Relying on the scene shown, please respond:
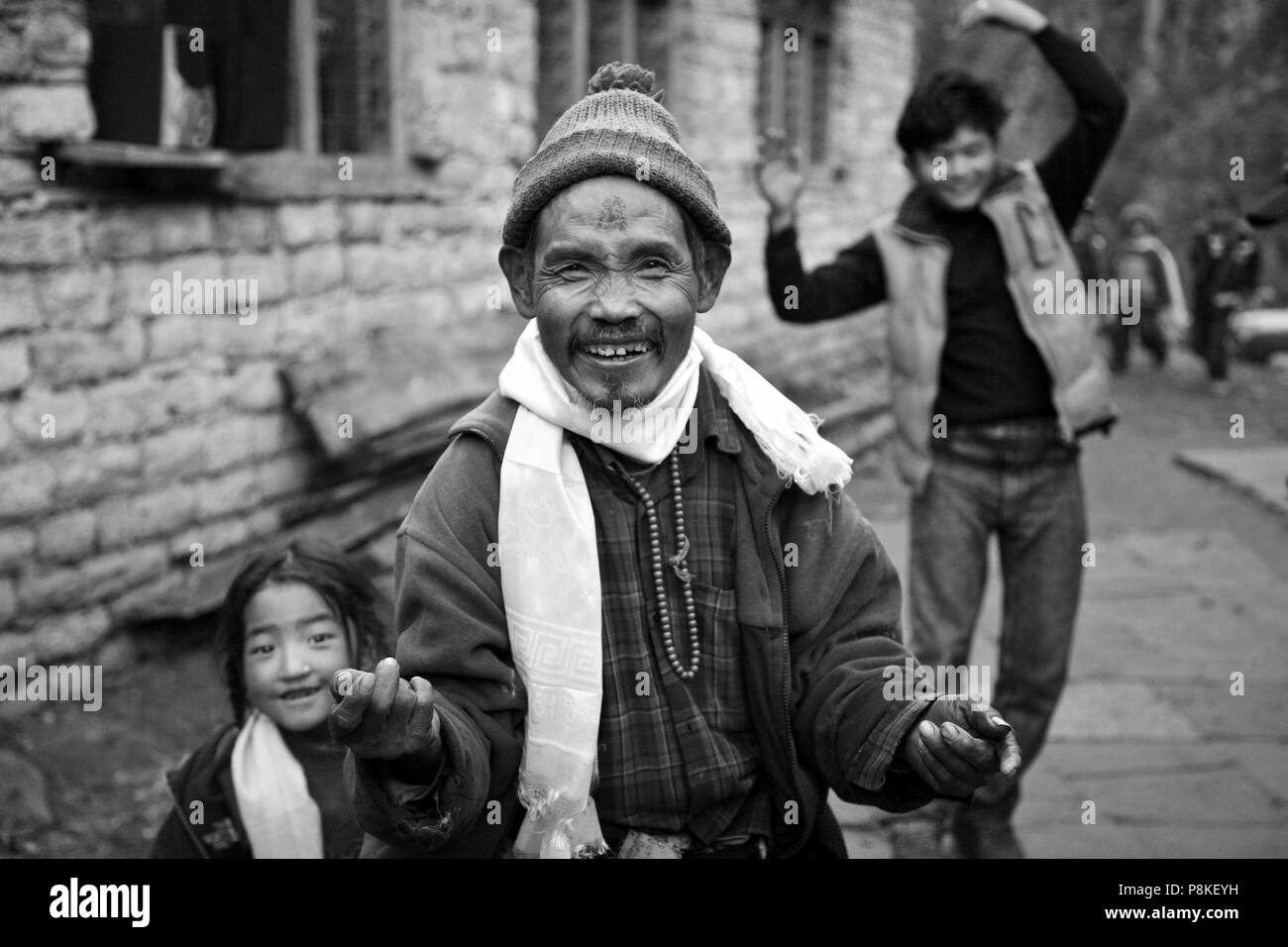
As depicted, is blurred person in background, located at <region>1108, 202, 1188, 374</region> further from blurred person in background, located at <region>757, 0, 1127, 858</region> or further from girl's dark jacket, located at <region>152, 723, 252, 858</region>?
girl's dark jacket, located at <region>152, 723, 252, 858</region>

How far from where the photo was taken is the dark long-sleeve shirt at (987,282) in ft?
12.6

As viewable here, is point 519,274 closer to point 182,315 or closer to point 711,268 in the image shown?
point 711,268

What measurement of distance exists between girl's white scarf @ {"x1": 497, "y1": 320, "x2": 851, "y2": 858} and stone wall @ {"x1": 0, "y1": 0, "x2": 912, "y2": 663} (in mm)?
3296

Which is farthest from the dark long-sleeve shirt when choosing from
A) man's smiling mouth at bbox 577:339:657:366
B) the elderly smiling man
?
man's smiling mouth at bbox 577:339:657:366

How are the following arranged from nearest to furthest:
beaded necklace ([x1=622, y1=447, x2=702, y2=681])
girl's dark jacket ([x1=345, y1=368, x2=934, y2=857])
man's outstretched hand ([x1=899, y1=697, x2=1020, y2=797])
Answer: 1. man's outstretched hand ([x1=899, y1=697, x2=1020, y2=797])
2. girl's dark jacket ([x1=345, y1=368, x2=934, y2=857])
3. beaded necklace ([x1=622, y1=447, x2=702, y2=681])

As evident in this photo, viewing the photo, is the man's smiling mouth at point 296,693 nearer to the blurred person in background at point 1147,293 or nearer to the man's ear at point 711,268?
the man's ear at point 711,268

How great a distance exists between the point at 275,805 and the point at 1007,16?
2948 mm

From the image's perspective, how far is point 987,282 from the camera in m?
3.87

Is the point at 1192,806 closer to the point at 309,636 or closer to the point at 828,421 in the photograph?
the point at 309,636

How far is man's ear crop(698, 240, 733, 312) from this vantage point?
2.10 metres

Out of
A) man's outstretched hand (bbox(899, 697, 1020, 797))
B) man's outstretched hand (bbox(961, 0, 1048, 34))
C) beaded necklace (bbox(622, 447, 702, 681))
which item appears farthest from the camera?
man's outstretched hand (bbox(961, 0, 1048, 34))

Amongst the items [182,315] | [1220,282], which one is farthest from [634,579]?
[1220,282]

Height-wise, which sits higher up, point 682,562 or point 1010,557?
point 682,562
